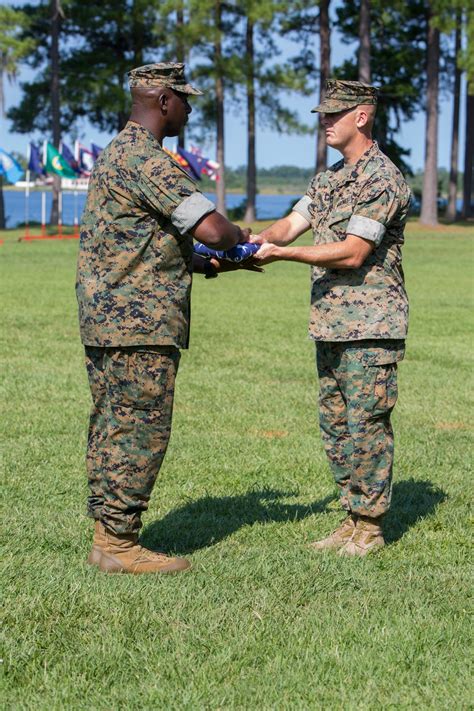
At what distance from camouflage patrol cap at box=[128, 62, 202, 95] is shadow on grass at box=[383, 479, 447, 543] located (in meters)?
2.44

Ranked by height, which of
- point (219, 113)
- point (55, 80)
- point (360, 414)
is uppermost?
point (55, 80)

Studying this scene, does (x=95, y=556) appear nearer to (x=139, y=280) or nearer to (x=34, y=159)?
Answer: (x=139, y=280)

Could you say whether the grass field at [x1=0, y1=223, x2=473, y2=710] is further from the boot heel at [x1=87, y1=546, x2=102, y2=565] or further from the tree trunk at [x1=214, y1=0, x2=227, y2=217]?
the tree trunk at [x1=214, y1=0, x2=227, y2=217]

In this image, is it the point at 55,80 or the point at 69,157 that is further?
the point at 55,80

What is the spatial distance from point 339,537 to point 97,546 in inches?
47.2

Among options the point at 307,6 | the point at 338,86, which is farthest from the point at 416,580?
the point at 307,6

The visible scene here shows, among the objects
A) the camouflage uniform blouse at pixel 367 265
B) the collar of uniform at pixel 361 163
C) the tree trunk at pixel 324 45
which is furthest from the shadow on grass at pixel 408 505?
the tree trunk at pixel 324 45

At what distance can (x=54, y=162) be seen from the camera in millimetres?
38750

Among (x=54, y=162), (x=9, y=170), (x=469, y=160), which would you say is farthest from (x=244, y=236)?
(x=469, y=160)

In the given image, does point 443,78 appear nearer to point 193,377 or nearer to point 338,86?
point 193,377

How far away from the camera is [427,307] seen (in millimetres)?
16656

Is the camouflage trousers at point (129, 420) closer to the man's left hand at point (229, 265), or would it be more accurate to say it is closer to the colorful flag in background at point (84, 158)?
the man's left hand at point (229, 265)

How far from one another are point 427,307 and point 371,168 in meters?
11.8

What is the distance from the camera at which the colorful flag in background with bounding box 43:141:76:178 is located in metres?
38.6
